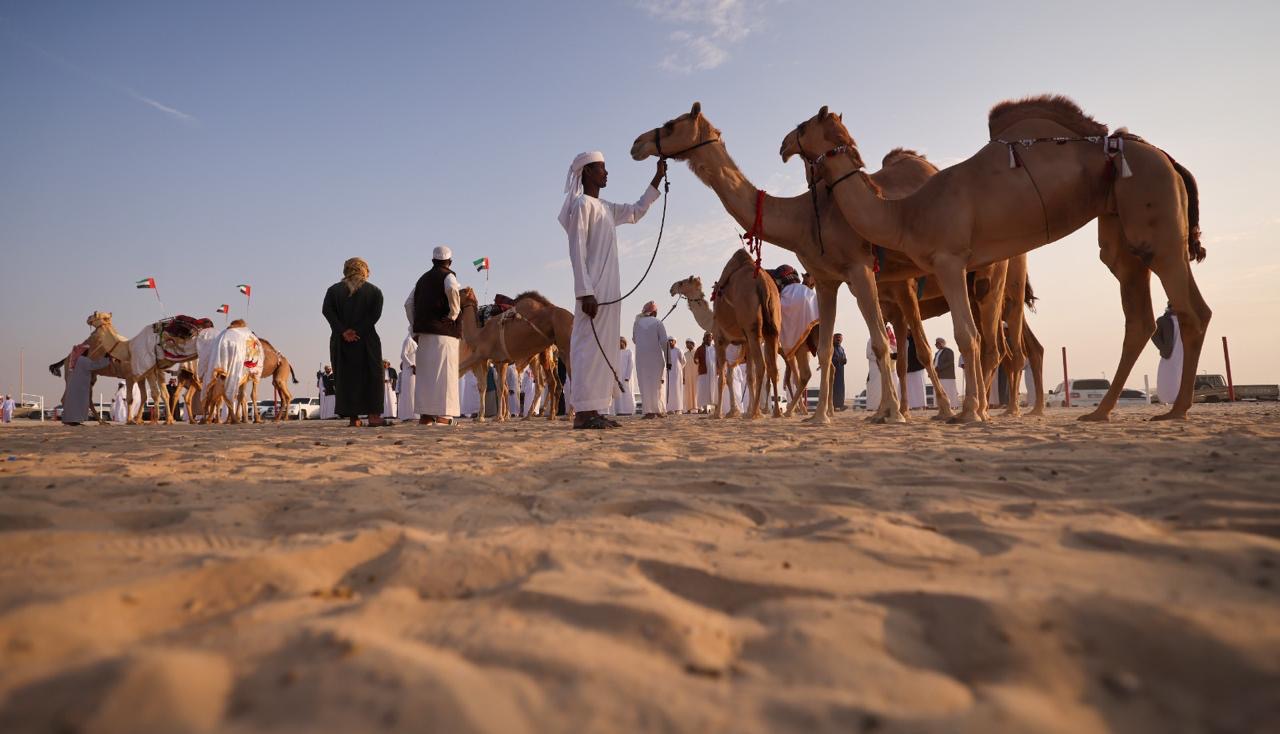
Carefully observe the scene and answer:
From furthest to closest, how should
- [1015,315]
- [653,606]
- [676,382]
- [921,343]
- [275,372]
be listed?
[676,382] < [275,372] < [1015,315] < [921,343] < [653,606]

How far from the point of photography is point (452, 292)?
9133mm

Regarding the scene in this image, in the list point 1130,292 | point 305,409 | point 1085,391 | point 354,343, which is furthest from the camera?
point 305,409

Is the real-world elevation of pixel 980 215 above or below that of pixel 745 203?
below

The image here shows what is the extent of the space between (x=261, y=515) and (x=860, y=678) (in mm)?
1972

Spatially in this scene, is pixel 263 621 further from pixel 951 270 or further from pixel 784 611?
pixel 951 270

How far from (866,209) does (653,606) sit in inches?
237

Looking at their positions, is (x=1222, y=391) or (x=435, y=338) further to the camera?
(x=1222, y=391)

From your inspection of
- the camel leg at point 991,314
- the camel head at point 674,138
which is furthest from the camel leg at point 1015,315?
the camel head at point 674,138

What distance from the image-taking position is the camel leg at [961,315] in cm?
625

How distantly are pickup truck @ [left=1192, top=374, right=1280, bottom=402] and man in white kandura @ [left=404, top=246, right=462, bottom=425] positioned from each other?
20.8 metres

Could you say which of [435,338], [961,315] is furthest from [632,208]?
[435,338]

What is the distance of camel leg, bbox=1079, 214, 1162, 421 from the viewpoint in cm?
645

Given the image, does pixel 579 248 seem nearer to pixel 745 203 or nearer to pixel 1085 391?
pixel 745 203

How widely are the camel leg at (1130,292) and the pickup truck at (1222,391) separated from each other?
1693 cm
